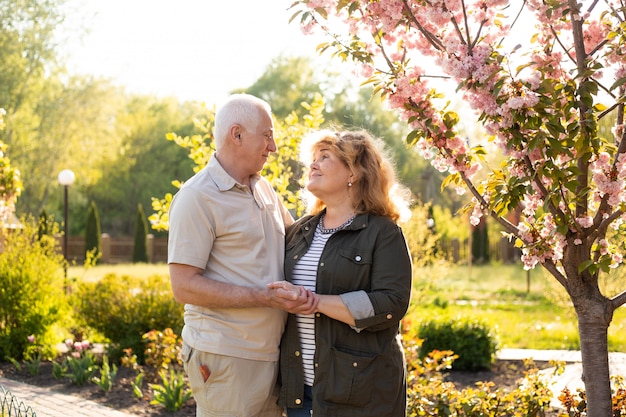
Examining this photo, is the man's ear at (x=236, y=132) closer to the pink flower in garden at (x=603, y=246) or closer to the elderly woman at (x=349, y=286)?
the elderly woman at (x=349, y=286)

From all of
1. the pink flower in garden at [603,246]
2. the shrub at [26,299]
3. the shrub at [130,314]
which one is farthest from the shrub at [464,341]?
the pink flower in garden at [603,246]

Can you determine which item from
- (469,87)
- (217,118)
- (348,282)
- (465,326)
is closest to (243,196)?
(217,118)

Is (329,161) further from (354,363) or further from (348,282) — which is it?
(354,363)

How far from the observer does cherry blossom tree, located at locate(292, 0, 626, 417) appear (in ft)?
10.9

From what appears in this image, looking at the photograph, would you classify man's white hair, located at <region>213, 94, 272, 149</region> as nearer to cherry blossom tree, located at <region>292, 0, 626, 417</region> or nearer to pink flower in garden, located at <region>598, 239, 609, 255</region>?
cherry blossom tree, located at <region>292, 0, 626, 417</region>

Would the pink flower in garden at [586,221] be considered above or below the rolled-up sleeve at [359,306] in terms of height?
above

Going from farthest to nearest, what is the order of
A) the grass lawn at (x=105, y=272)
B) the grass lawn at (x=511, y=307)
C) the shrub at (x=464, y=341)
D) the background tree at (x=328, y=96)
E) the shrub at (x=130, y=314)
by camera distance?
1. the background tree at (x=328, y=96)
2. the grass lawn at (x=105, y=272)
3. the grass lawn at (x=511, y=307)
4. the shrub at (x=130, y=314)
5. the shrub at (x=464, y=341)

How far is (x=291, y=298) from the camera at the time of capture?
9.78 ft

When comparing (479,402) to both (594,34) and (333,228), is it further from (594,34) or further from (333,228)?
(594,34)

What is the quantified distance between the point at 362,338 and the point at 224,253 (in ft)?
2.12

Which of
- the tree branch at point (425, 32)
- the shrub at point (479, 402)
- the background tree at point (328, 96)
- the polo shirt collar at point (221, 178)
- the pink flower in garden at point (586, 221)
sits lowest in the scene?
the shrub at point (479, 402)

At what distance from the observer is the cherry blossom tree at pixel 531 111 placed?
10.9ft

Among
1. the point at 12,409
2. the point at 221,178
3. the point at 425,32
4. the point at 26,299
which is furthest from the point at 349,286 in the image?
the point at 26,299

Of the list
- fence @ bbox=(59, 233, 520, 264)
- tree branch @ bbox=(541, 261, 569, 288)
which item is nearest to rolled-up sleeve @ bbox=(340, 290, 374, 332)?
tree branch @ bbox=(541, 261, 569, 288)
